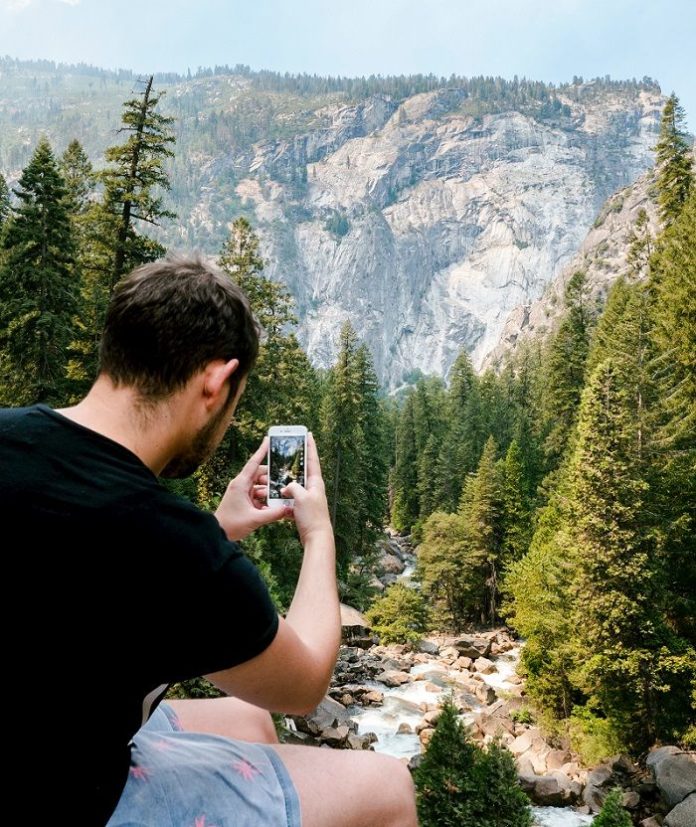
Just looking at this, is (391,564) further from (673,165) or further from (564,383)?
(673,165)

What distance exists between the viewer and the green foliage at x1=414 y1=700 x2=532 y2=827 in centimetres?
1046

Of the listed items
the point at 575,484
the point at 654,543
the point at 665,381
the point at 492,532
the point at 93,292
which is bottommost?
the point at 492,532

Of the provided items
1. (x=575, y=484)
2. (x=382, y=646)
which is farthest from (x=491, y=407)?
(x=575, y=484)

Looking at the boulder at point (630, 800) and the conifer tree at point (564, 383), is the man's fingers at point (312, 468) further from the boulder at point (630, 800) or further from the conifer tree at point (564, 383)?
the conifer tree at point (564, 383)

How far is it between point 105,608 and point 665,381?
25018mm

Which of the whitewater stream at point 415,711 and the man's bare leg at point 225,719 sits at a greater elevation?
the man's bare leg at point 225,719

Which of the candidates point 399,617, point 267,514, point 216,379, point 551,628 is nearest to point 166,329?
point 216,379

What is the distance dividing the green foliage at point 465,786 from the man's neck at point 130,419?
11.4 meters

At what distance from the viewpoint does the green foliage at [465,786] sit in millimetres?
10461

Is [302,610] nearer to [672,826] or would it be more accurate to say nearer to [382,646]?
[672,826]

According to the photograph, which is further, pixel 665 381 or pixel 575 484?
pixel 665 381

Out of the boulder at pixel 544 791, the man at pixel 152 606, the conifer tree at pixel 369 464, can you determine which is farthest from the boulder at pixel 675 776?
the conifer tree at pixel 369 464

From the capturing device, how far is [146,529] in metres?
1.35

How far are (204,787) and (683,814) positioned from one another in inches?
682
